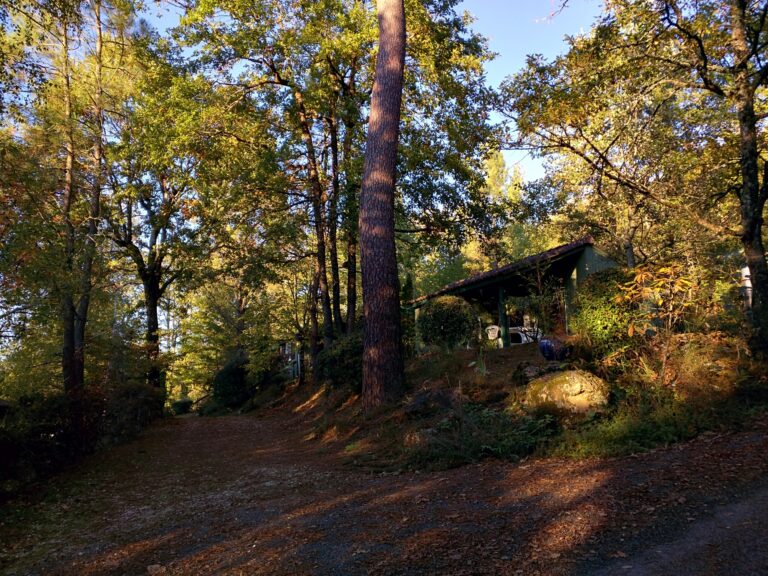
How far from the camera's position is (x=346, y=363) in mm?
13438

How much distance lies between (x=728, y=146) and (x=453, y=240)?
26.4 feet

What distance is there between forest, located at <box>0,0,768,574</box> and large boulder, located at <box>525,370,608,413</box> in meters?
0.04

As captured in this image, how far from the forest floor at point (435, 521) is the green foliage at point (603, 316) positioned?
8.51ft

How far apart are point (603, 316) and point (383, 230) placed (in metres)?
4.18

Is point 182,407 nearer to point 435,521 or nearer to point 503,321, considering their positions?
point 503,321

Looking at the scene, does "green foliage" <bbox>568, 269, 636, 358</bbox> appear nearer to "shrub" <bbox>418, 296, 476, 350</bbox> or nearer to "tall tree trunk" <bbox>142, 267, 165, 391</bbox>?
"shrub" <bbox>418, 296, 476, 350</bbox>

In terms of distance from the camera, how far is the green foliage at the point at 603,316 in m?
8.18

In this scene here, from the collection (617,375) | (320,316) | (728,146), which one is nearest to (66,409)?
(617,375)

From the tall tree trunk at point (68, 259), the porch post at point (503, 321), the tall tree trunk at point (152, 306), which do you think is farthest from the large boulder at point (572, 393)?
the tall tree trunk at point (152, 306)

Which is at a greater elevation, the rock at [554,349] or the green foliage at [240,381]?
the rock at [554,349]

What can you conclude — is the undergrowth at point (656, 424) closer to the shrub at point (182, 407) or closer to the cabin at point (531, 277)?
the cabin at point (531, 277)

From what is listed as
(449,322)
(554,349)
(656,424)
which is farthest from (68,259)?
(656,424)

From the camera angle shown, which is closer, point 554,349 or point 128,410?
point 554,349

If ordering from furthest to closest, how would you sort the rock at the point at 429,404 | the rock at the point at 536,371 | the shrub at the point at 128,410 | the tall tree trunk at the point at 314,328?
the tall tree trunk at the point at 314,328, the shrub at the point at 128,410, the rock at the point at 429,404, the rock at the point at 536,371
